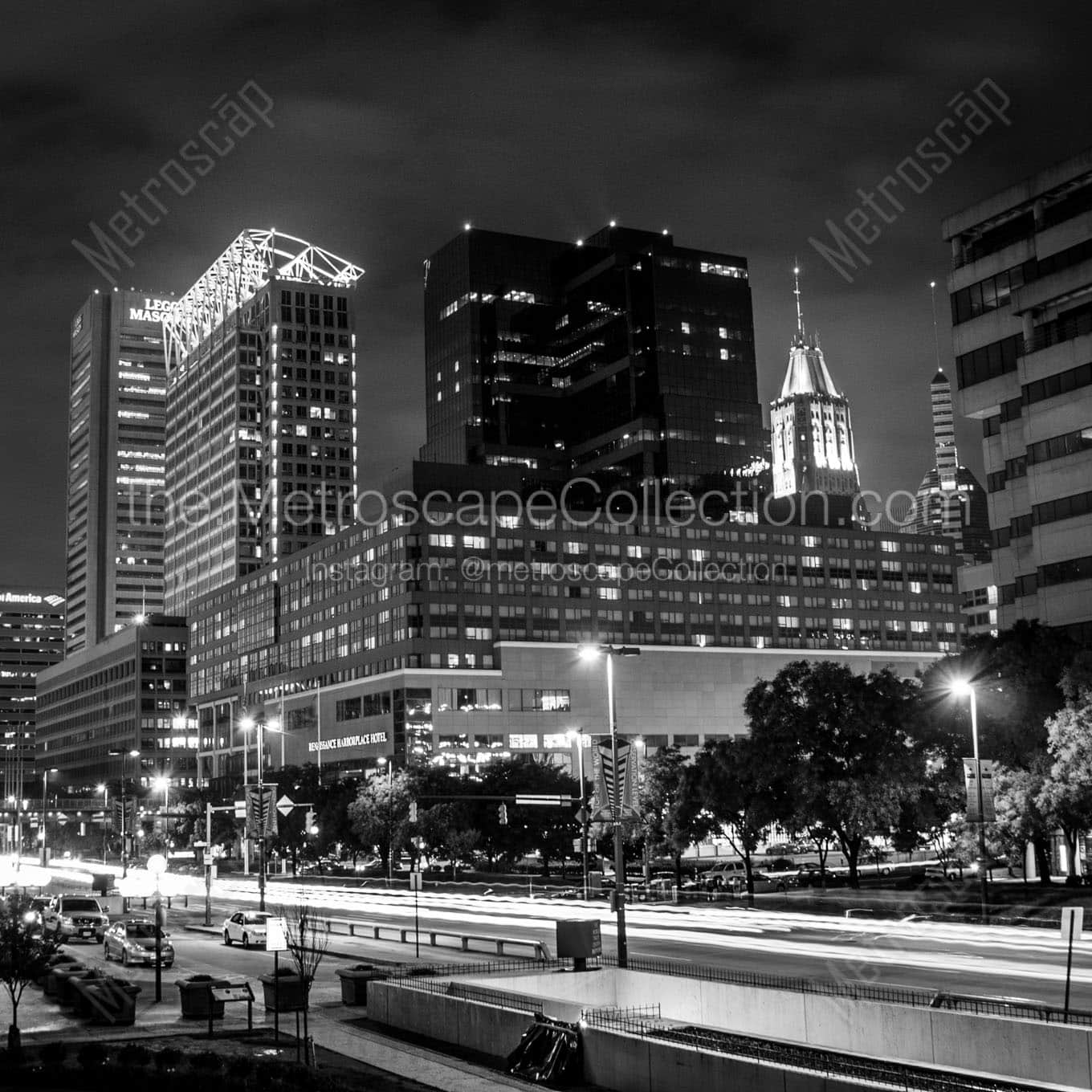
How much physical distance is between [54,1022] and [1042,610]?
225 feet

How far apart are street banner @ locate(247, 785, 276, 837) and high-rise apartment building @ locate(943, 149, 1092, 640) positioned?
166 ft

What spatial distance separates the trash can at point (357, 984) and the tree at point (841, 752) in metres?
39.8

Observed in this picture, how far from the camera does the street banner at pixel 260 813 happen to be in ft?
222

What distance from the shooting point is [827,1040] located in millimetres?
28875

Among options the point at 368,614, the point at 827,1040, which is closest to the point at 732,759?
the point at 827,1040

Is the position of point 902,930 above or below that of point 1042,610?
below

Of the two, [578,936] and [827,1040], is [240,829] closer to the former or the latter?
[578,936]

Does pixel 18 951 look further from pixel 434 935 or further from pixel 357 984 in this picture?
pixel 434 935

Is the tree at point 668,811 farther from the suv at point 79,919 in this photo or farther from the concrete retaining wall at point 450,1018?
the concrete retaining wall at point 450,1018

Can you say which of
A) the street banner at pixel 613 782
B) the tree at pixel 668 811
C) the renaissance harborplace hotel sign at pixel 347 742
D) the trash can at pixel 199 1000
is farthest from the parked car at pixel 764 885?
the renaissance harborplace hotel sign at pixel 347 742

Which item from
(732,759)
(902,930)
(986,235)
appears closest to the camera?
(902,930)

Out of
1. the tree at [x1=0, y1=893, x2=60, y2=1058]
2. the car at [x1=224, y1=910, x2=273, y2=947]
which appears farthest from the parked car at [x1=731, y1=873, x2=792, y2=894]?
the tree at [x1=0, y1=893, x2=60, y2=1058]

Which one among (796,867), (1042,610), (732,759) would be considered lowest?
(796,867)

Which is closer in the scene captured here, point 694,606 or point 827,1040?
point 827,1040
